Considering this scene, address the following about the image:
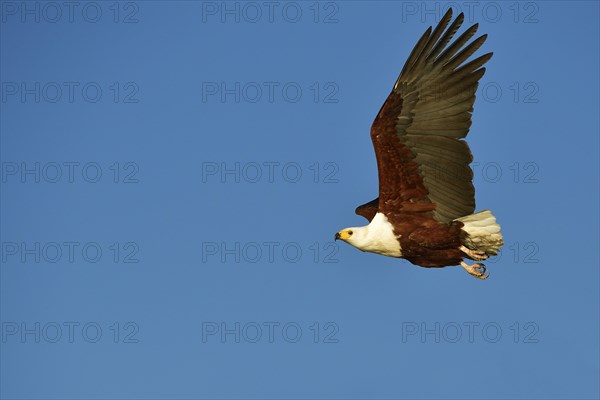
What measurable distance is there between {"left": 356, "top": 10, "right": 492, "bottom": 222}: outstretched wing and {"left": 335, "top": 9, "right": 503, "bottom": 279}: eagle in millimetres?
16

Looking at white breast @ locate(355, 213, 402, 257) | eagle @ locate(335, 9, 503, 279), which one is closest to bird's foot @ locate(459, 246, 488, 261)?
eagle @ locate(335, 9, 503, 279)

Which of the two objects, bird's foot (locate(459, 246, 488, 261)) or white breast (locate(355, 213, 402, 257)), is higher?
white breast (locate(355, 213, 402, 257))

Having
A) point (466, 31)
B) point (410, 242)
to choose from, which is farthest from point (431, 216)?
point (466, 31)

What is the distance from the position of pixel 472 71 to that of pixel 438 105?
763 millimetres

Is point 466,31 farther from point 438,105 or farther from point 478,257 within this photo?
point 478,257

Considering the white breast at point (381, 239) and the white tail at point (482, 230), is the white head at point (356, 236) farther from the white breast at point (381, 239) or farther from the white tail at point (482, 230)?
the white tail at point (482, 230)

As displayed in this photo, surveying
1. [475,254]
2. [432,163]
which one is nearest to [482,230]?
[475,254]

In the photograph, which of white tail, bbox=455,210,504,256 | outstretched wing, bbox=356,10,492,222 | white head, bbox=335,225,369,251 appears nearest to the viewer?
outstretched wing, bbox=356,10,492,222

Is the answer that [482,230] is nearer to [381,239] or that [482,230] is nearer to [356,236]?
[381,239]

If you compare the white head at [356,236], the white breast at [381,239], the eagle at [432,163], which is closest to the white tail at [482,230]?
the eagle at [432,163]

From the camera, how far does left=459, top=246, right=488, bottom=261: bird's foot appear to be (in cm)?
1752

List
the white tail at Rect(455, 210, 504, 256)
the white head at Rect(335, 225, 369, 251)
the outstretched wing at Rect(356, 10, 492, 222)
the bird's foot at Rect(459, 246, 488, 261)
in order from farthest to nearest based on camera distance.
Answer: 1. the white head at Rect(335, 225, 369, 251)
2. the bird's foot at Rect(459, 246, 488, 261)
3. the white tail at Rect(455, 210, 504, 256)
4. the outstretched wing at Rect(356, 10, 492, 222)

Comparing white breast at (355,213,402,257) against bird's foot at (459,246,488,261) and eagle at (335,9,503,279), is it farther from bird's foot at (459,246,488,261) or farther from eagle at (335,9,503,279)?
bird's foot at (459,246,488,261)

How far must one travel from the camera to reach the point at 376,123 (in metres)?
17.0
